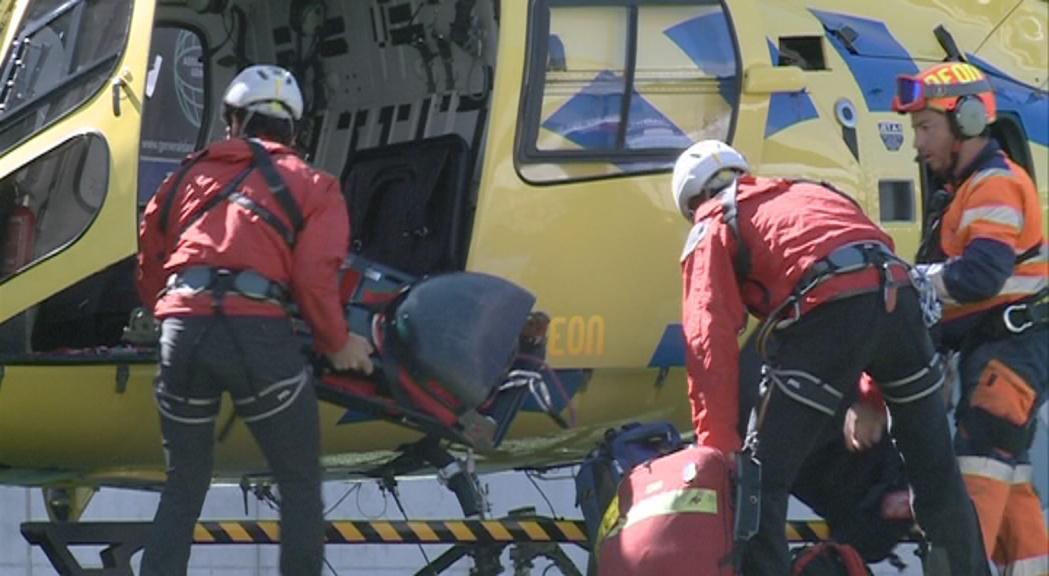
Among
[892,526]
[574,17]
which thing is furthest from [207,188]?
[892,526]

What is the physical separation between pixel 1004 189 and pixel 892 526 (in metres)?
1.21

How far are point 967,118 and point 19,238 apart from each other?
3.20 metres

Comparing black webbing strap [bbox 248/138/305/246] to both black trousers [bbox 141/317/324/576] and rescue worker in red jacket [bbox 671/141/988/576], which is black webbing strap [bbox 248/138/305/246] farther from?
rescue worker in red jacket [bbox 671/141/988/576]

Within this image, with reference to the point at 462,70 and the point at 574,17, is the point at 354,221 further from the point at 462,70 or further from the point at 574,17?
the point at 574,17

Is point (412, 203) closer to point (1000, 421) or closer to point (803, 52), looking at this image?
point (803, 52)

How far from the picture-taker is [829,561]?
22.5 feet

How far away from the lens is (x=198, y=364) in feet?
20.1

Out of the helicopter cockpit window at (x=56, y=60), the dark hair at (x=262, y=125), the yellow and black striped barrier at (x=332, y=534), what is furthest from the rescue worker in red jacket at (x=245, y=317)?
the helicopter cockpit window at (x=56, y=60)

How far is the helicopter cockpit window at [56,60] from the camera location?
652cm

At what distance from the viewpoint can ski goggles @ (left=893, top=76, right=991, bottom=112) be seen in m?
7.35

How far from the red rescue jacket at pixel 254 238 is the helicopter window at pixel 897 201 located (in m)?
2.35

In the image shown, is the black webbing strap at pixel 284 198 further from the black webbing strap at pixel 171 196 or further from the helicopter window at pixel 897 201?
the helicopter window at pixel 897 201

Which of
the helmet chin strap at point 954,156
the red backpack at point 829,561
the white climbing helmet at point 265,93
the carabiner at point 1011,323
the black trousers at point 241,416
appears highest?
the white climbing helmet at point 265,93

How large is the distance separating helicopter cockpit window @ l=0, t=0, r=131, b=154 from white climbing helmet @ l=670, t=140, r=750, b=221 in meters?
1.76
